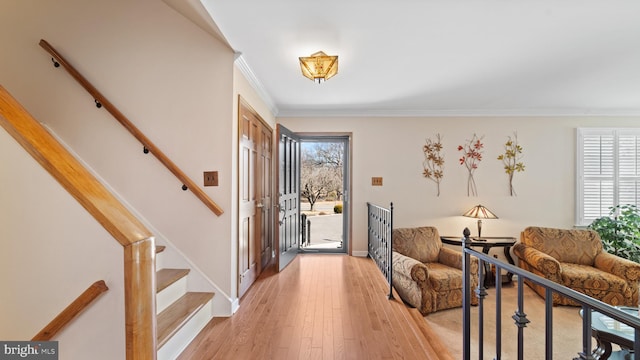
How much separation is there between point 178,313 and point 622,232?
5.81 metres

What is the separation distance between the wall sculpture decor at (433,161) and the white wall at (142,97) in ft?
10.8

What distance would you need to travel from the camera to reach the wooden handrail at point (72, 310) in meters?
1.09

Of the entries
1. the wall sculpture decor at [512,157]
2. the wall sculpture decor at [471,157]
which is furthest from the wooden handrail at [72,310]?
the wall sculpture decor at [512,157]

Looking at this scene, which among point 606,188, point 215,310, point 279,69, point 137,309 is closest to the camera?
point 137,309

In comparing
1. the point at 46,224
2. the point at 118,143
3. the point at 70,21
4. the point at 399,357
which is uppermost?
the point at 70,21

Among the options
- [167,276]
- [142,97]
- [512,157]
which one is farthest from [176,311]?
[512,157]

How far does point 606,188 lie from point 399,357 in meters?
4.82

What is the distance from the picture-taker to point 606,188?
14.9ft

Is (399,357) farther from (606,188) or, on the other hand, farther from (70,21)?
(606,188)

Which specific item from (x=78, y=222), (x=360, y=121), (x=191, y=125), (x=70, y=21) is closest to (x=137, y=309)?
(x=78, y=222)

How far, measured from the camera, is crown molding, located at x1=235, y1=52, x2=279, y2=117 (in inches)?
109

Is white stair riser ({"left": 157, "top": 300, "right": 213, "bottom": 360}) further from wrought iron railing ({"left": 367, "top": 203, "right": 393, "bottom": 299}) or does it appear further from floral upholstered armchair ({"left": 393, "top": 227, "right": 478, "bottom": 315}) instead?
floral upholstered armchair ({"left": 393, "top": 227, "right": 478, "bottom": 315})

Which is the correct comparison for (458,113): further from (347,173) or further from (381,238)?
(381,238)

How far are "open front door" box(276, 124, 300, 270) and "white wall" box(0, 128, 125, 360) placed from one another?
105 inches
